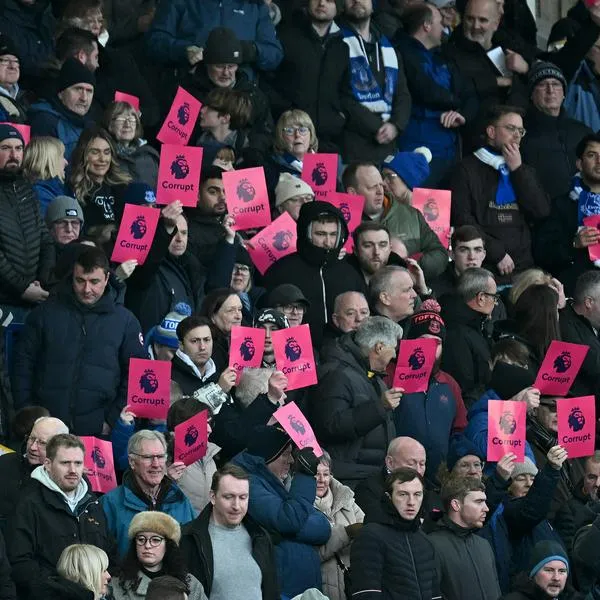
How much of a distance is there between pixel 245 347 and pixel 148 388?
2.55ft

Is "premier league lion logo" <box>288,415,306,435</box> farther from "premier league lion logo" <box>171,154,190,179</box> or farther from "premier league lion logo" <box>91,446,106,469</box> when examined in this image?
"premier league lion logo" <box>171,154,190,179</box>

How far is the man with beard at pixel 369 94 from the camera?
63.1 ft

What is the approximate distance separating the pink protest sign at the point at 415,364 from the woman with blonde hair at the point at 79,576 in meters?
3.45

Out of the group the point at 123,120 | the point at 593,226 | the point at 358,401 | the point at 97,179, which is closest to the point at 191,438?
the point at 358,401

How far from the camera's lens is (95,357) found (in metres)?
14.7

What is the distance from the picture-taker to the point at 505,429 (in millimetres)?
15094

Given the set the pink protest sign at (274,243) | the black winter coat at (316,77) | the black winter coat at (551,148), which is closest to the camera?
the pink protest sign at (274,243)

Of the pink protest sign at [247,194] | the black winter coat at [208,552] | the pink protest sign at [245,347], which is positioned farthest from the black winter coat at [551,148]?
the black winter coat at [208,552]

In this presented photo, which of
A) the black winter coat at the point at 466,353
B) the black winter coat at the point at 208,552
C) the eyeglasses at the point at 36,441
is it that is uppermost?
the eyeglasses at the point at 36,441

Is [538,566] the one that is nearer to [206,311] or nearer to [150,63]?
[206,311]

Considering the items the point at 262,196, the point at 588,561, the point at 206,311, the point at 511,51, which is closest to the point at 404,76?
the point at 511,51

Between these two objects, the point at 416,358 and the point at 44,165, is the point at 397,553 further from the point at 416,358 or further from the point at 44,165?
the point at 44,165

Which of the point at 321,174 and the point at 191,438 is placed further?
the point at 321,174

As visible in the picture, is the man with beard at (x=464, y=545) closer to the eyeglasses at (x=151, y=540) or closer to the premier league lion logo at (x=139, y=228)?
the eyeglasses at (x=151, y=540)
